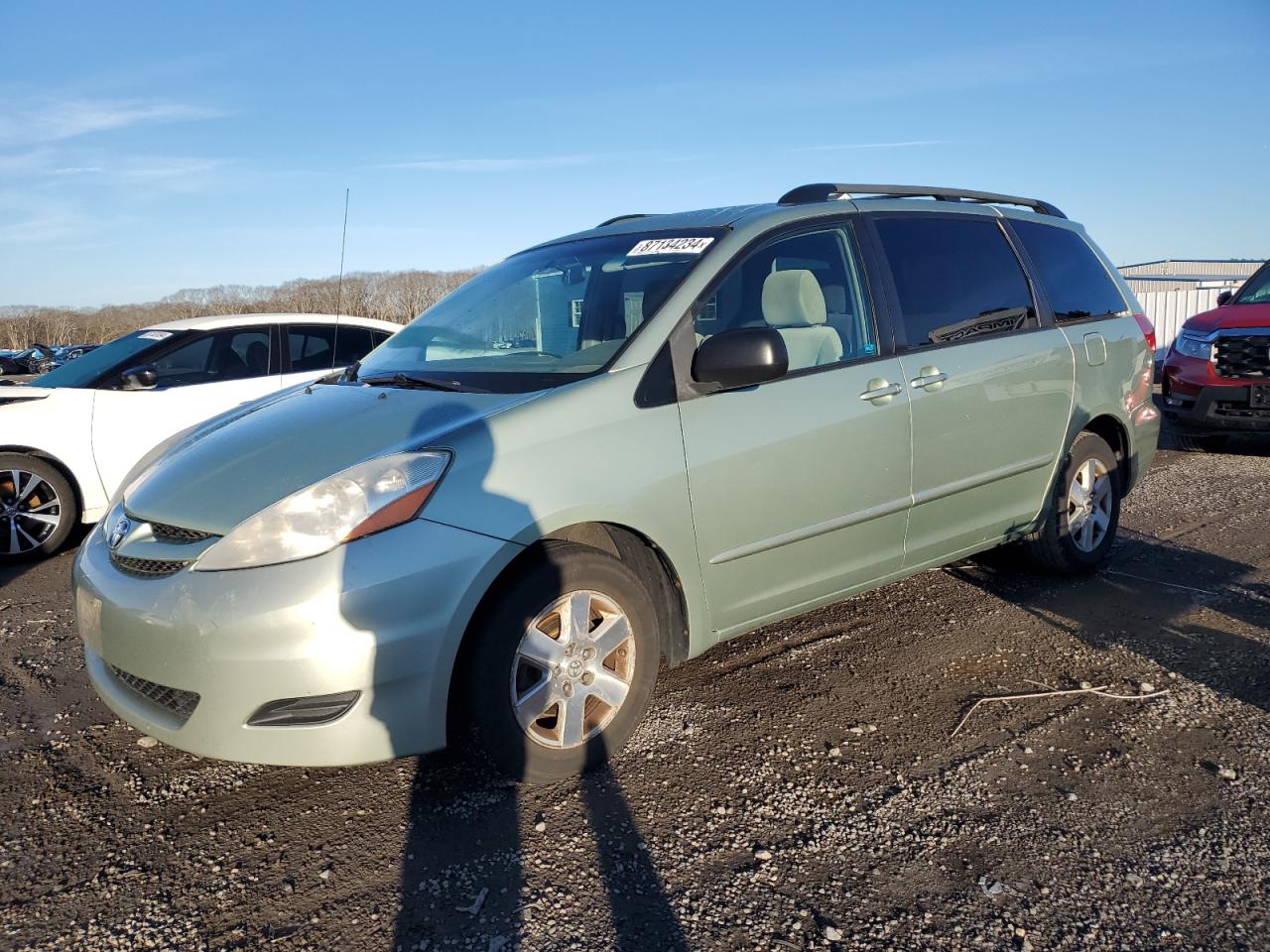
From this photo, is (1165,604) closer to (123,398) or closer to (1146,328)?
(1146,328)

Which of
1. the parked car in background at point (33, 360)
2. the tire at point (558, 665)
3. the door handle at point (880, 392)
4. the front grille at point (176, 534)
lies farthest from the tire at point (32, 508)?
the parked car in background at point (33, 360)

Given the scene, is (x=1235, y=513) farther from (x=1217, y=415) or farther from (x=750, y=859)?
(x=750, y=859)

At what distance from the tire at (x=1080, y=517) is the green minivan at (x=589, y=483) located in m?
Answer: 0.03

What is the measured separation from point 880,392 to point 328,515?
2.10m

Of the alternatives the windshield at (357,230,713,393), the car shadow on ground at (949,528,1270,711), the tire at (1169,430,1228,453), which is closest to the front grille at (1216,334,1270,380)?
the tire at (1169,430,1228,453)

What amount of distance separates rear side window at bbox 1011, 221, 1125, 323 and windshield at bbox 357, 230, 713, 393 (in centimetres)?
201

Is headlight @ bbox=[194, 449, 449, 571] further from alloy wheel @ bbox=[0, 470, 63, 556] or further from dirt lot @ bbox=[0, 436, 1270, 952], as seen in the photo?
alloy wheel @ bbox=[0, 470, 63, 556]

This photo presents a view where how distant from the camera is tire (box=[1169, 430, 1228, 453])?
8156mm

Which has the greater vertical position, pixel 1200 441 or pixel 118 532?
pixel 118 532

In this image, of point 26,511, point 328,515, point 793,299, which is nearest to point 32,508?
point 26,511

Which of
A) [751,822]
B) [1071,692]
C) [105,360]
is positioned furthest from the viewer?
[105,360]

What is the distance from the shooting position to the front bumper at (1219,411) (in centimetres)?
763

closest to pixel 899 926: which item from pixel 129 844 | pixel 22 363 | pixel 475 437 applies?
pixel 475 437

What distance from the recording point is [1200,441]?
27.8 ft
